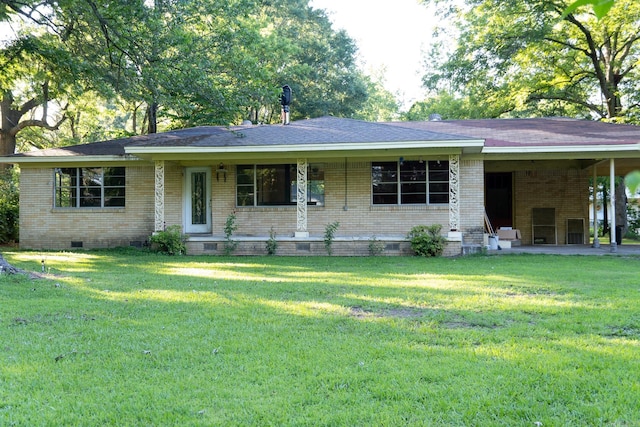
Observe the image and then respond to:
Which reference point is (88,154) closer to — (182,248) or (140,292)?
(182,248)

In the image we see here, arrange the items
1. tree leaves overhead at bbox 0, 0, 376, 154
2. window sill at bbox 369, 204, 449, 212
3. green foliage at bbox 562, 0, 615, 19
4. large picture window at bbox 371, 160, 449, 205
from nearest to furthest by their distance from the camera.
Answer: green foliage at bbox 562, 0, 615, 19 → tree leaves overhead at bbox 0, 0, 376, 154 → window sill at bbox 369, 204, 449, 212 → large picture window at bbox 371, 160, 449, 205

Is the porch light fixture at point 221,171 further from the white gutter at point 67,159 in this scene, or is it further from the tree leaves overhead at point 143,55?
the white gutter at point 67,159

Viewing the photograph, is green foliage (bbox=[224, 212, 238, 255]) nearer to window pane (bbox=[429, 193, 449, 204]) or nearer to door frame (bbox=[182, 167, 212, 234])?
door frame (bbox=[182, 167, 212, 234])

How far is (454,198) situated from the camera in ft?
42.0

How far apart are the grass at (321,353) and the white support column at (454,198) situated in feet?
16.3

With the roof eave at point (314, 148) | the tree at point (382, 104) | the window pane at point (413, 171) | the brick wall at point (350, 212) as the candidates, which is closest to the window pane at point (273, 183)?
the brick wall at point (350, 212)

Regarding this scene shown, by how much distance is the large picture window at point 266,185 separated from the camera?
14359 millimetres

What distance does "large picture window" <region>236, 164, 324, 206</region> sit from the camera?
47.1ft

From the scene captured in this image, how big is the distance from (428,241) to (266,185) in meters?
5.03

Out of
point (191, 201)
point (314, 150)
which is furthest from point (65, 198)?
point (314, 150)

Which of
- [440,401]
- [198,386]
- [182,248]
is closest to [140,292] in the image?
[198,386]

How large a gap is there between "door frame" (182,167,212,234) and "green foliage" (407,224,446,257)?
6347mm

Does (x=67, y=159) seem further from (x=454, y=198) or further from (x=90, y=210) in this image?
(x=454, y=198)

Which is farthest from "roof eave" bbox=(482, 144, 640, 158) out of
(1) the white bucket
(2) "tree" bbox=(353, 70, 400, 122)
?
(2) "tree" bbox=(353, 70, 400, 122)
